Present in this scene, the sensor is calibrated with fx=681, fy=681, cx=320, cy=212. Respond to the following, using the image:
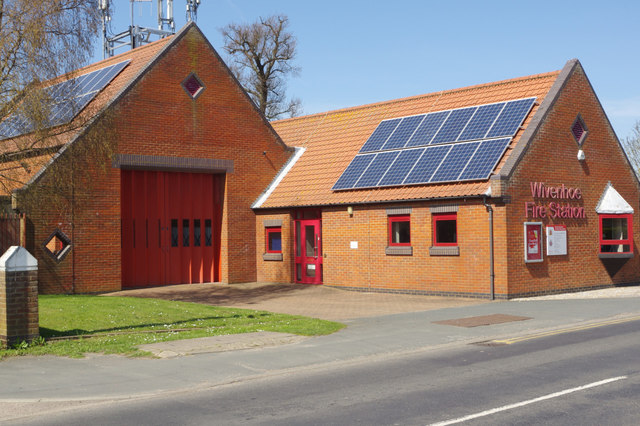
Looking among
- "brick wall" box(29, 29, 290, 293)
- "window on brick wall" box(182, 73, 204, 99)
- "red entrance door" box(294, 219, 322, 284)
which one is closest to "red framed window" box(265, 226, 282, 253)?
"brick wall" box(29, 29, 290, 293)

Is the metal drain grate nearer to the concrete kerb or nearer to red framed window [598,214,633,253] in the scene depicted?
the concrete kerb

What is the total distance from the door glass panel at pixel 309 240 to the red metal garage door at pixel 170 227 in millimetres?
3406

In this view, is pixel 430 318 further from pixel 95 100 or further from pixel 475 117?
pixel 95 100

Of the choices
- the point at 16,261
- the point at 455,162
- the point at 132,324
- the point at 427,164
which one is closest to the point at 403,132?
the point at 427,164

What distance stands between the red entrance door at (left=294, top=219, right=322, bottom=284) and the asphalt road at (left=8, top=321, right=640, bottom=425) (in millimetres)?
14026

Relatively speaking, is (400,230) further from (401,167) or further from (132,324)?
(132,324)

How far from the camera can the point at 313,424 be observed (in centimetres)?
713

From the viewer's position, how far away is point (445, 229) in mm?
21547

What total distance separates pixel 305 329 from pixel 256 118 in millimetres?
14367

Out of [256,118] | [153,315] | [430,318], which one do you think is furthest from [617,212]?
[153,315]

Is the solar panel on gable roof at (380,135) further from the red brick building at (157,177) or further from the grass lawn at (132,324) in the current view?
the grass lawn at (132,324)

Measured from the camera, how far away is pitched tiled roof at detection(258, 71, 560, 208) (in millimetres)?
22125

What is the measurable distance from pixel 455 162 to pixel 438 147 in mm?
1382

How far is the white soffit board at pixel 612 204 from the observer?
940 inches
